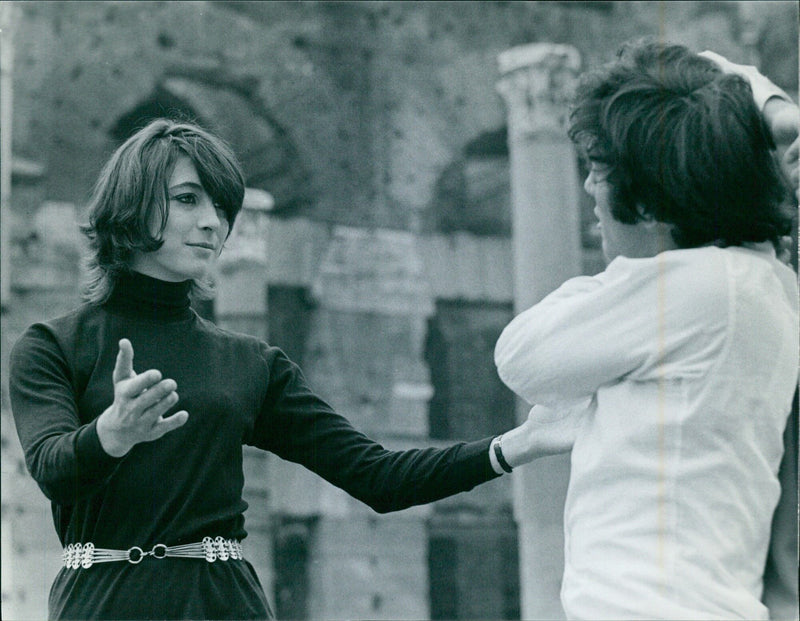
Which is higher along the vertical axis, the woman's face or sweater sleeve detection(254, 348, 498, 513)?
the woman's face

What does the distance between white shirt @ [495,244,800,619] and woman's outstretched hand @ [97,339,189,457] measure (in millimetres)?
402

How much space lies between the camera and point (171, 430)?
1.87 metres

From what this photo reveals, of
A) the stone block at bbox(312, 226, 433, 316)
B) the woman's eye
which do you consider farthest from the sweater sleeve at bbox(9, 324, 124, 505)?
the stone block at bbox(312, 226, 433, 316)

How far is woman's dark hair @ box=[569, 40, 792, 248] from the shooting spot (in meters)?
1.62

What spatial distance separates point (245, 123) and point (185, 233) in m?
8.73

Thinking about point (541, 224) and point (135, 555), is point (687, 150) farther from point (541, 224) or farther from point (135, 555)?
point (541, 224)

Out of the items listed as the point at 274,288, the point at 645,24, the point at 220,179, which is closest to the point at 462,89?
the point at 645,24

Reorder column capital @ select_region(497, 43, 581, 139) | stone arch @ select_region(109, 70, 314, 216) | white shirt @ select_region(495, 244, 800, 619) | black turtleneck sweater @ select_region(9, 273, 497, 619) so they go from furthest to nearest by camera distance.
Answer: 1. stone arch @ select_region(109, 70, 314, 216)
2. column capital @ select_region(497, 43, 581, 139)
3. black turtleneck sweater @ select_region(9, 273, 497, 619)
4. white shirt @ select_region(495, 244, 800, 619)

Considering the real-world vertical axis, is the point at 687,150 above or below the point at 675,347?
A: above

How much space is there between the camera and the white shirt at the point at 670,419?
1.53 meters

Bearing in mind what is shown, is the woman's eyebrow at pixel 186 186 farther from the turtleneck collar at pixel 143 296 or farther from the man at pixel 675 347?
the man at pixel 675 347

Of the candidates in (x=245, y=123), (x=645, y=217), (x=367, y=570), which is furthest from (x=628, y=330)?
(x=245, y=123)

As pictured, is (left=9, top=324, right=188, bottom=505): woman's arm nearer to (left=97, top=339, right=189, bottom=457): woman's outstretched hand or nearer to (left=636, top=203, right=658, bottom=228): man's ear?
(left=97, top=339, right=189, bottom=457): woman's outstretched hand

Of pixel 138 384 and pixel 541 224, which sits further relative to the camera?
pixel 541 224
